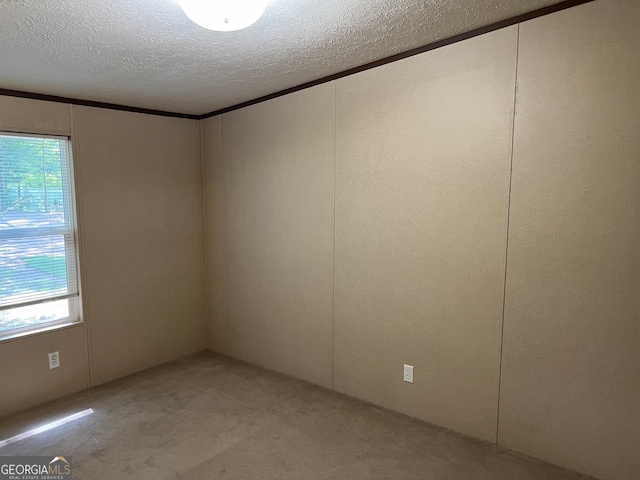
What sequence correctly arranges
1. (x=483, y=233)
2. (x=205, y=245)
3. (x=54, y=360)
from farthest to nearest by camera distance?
(x=205, y=245), (x=54, y=360), (x=483, y=233)

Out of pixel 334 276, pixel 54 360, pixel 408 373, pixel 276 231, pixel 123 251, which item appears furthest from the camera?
pixel 123 251

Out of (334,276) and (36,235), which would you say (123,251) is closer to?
(36,235)

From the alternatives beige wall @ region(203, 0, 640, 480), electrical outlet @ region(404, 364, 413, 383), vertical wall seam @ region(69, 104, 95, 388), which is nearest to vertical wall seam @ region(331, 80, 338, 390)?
beige wall @ region(203, 0, 640, 480)

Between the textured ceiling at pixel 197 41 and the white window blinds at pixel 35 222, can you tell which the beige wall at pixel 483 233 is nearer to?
the textured ceiling at pixel 197 41

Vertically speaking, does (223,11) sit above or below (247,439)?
above

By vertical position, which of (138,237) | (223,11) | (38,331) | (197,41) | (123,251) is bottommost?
(38,331)

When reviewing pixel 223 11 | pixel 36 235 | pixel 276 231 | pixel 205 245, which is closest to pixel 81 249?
pixel 36 235

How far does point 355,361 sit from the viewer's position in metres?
3.02

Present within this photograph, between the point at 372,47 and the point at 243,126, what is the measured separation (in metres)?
1.61

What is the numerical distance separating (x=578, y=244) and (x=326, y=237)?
1669 mm

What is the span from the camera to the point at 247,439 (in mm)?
2557

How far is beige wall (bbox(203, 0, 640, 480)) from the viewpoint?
1957 millimetres

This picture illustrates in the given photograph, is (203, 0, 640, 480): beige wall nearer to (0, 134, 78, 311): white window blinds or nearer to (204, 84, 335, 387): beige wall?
(204, 84, 335, 387): beige wall

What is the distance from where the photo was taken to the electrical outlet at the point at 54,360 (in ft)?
10.4
